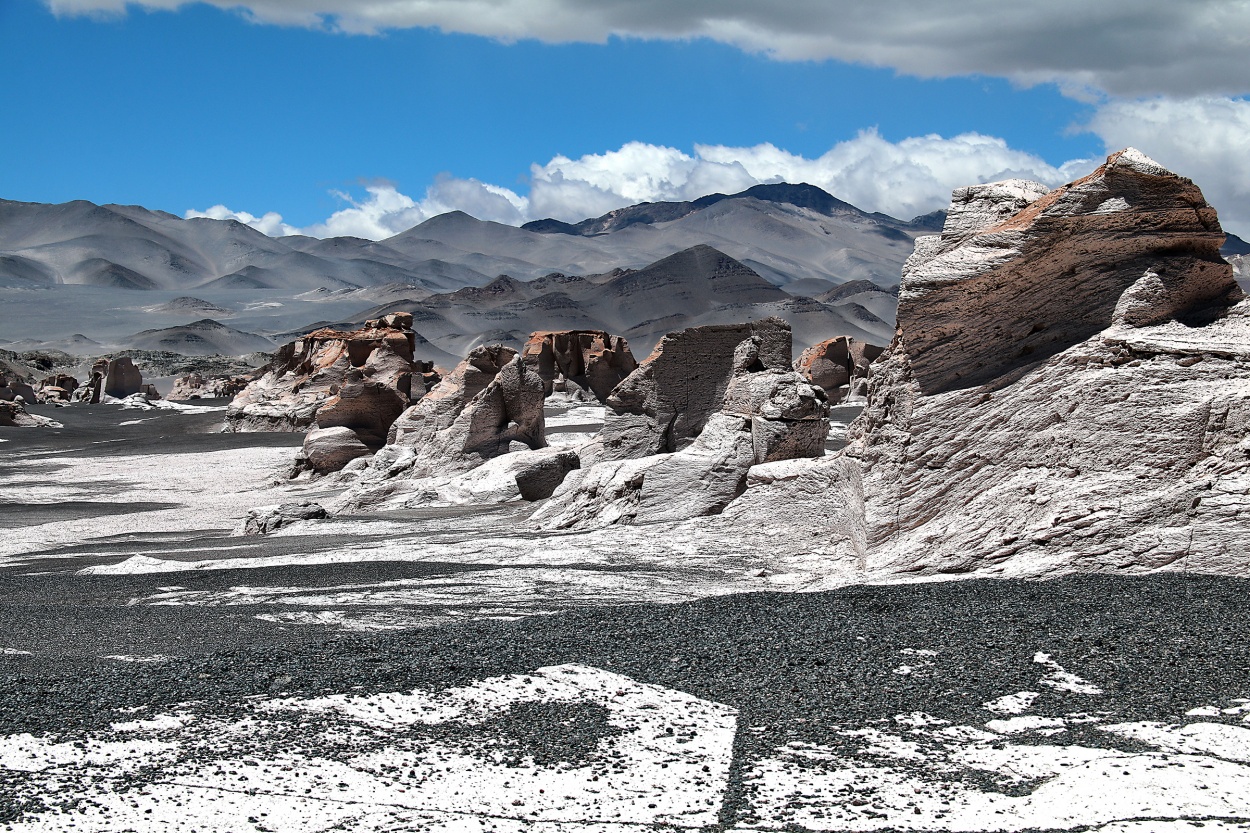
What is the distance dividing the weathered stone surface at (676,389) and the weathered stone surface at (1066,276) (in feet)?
18.0

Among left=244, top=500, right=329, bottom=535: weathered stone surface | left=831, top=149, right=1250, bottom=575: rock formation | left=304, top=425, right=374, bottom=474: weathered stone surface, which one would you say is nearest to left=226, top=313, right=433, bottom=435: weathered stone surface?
left=304, top=425, right=374, bottom=474: weathered stone surface

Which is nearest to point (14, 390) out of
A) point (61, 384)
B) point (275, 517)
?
point (61, 384)

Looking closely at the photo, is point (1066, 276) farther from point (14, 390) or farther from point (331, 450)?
point (14, 390)

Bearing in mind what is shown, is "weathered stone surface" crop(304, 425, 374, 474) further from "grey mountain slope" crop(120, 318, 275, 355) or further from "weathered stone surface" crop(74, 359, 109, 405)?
"grey mountain slope" crop(120, 318, 275, 355)

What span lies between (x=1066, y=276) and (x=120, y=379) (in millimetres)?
46867

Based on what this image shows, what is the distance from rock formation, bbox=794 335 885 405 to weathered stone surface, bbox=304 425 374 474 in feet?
48.6

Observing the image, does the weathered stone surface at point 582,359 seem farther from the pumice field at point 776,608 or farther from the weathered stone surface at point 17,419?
the pumice field at point 776,608

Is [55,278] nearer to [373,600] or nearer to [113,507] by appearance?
[113,507]

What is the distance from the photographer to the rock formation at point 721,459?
1080cm

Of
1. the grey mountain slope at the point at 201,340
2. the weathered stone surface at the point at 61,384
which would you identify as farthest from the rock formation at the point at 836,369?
the grey mountain slope at the point at 201,340

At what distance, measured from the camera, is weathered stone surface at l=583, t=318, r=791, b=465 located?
13.6 metres

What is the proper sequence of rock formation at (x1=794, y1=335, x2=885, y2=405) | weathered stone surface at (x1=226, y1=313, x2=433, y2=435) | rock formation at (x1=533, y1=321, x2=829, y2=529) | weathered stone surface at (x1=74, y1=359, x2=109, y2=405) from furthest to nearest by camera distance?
weathered stone surface at (x1=74, y1=359, x2=109, y2=405) < rock formation at (x1=794, y1=335, x2=885, y2=405) < weathered stone surface at (x1=226, y1=313, x2=433, y2=435) < rock formation at (x1=533, y1=321, x2=829, y2=529)

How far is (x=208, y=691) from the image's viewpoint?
179 inches

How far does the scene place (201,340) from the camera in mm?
89875
